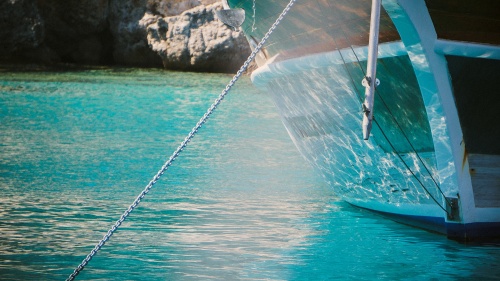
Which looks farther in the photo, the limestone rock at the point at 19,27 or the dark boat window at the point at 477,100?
the limestone rock at the point at 19,27

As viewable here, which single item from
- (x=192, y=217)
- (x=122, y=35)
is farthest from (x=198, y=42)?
(x=192, y=217)

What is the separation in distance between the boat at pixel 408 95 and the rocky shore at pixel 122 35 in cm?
1790

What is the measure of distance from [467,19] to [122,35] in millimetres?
21800

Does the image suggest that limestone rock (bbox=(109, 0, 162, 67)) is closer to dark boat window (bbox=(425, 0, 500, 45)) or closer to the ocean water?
the ocean water

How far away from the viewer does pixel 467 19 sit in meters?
4.53

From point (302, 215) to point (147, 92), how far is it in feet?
40.0

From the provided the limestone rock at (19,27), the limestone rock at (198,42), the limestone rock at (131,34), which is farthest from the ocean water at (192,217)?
the limestone rock at (131,34)

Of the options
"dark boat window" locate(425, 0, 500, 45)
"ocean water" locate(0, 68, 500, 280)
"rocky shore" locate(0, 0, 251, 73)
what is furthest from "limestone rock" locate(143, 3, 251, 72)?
"dark boat window" locate(425, 0, 500, 45)

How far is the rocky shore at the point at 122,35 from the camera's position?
23.9 meters

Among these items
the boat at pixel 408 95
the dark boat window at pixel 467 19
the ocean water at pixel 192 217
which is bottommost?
the ocean water at pixel 192 217

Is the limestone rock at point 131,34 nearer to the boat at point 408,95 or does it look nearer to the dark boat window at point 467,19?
the boat at point 408,95

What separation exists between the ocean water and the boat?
36 cm

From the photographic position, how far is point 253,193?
23.8 feet

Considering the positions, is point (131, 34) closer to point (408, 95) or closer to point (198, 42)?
point (198, 42)
